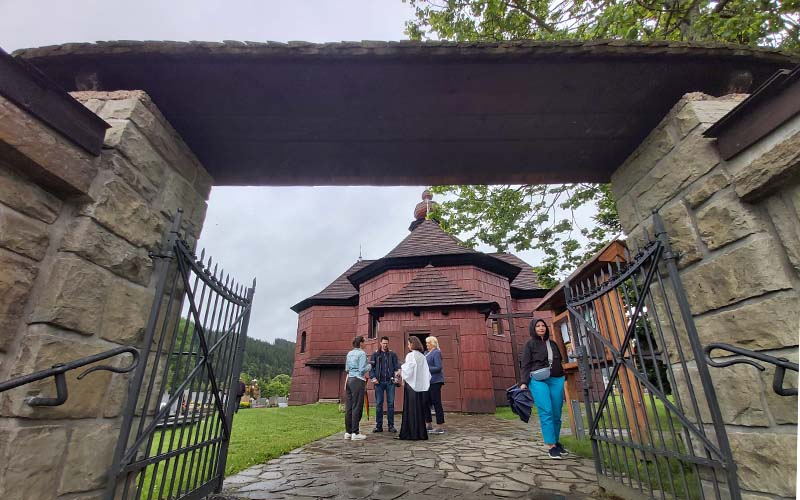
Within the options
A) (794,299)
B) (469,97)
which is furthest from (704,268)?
(469,97)

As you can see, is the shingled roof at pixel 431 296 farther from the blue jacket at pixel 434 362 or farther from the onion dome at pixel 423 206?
the onion dome at pixel 423 206

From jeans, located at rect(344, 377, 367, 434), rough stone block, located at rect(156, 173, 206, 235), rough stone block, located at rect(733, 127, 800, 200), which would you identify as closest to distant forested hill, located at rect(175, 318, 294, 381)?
jeans, located at rect(344, 377, 367, 434)

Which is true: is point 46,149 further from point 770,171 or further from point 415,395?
point 415,395

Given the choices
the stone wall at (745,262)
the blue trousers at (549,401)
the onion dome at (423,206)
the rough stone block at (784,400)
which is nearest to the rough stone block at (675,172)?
the stone wall at (745,262)

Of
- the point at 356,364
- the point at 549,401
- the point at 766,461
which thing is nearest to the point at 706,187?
the point at 766,461

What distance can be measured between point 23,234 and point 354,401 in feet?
17.4

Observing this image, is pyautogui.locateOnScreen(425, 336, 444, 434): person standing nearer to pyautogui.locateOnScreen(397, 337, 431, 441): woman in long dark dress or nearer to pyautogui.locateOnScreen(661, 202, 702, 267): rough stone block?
pyautogui.locateOnScreen(397, 337, 431, 441): woman in long dark dress

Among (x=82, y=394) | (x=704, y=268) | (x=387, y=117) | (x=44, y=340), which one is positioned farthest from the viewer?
(x=387, y=117)

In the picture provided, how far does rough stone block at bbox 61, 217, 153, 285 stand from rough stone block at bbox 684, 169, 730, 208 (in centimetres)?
355

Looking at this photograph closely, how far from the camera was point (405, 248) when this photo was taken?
14.5m

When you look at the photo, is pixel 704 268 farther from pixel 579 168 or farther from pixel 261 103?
pixel 261 103

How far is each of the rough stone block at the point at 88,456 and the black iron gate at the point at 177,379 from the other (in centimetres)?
9

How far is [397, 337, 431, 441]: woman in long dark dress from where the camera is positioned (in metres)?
6.23

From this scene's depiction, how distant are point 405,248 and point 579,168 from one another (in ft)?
36.6
